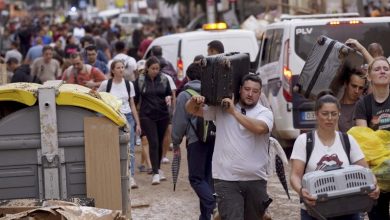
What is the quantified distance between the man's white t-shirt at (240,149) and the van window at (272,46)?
7.20 m

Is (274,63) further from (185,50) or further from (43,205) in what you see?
(43,205)

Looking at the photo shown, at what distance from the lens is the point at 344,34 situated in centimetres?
1448

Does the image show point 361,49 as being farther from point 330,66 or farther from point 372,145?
point 372,145

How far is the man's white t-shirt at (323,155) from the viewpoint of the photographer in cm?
695

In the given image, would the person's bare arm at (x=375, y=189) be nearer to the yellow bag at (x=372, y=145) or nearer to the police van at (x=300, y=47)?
the yellow bag at (x=372, y=145)

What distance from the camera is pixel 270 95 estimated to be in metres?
15.6

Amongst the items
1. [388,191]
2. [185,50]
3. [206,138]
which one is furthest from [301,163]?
[185,50]

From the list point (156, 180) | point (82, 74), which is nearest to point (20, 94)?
point (156, 180)

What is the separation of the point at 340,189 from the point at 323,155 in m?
0.31

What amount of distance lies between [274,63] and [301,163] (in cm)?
852

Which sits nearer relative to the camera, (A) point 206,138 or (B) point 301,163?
(B) point 301,163

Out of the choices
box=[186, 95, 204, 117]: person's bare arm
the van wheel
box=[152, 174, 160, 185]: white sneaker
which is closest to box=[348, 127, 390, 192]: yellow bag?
box=[186, 95, 204, 117]: person's bare arm

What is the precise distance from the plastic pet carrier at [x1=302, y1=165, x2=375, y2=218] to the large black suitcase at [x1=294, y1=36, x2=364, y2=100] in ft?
6.60

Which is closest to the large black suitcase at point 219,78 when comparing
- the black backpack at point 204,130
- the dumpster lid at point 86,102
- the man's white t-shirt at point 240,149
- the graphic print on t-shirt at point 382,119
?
→ the man's white t-shirt at point 240,149
